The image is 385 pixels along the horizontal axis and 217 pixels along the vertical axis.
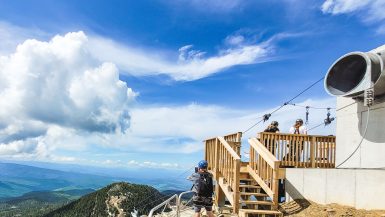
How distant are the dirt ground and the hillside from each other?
136 meters

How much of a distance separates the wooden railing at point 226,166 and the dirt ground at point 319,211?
59.1 inches

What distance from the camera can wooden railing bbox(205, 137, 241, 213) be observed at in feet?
41.4

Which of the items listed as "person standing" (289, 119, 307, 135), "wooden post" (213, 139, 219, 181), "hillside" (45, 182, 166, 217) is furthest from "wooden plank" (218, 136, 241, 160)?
"hillside" (45, 182, 166, 217)

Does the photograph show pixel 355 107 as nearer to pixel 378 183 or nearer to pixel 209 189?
pixel 378 183

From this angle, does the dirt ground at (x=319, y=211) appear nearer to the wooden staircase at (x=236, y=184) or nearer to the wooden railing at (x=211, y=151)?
the wooden staircase at (x=236, y=184)

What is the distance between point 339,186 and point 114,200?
529 feet

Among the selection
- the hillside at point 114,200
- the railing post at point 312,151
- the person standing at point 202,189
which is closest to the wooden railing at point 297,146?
the railing post at point 312,151

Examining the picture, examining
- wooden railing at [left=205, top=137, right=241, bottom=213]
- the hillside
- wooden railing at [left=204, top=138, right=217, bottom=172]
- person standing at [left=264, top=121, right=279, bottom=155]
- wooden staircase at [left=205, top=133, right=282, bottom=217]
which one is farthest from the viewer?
the hillside

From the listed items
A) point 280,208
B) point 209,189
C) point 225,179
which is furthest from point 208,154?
point 209,189

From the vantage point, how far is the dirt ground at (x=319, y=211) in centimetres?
994

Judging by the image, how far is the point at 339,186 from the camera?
11.2 m

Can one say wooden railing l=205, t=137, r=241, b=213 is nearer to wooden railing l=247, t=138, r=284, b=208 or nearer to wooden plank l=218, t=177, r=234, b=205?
wooden plank l=218, t=177, r=234, b=205

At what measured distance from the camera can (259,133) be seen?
14.9 m

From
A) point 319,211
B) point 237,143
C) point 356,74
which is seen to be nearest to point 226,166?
point 237,143
